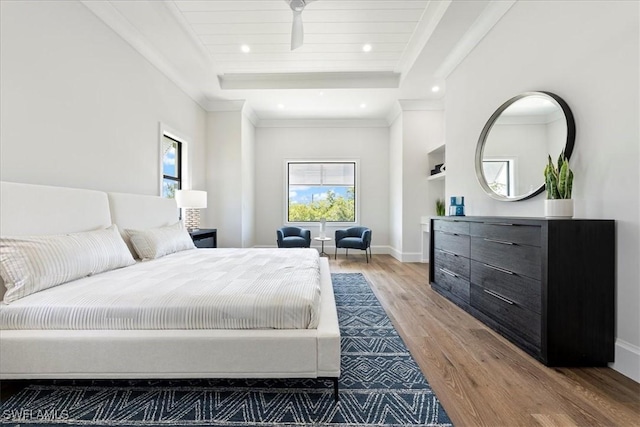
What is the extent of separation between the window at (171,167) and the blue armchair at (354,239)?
295 centimetres

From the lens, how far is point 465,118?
343cm

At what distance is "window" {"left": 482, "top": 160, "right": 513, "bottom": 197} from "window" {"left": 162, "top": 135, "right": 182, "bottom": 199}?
13.1 feet

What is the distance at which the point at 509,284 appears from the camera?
83.1 inches

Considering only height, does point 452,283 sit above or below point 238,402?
above

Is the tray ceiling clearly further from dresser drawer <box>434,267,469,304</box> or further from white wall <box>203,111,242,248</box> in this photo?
dresser drawer <box>434,267,469,304</box>

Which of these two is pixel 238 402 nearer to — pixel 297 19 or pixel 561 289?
pixel 561 289

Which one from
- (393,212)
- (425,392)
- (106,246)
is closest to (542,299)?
(425,392)

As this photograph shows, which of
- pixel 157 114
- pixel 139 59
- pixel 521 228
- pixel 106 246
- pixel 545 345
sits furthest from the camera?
pixel 157 114

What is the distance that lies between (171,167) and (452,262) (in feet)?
13.4

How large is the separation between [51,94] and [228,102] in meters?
3.25

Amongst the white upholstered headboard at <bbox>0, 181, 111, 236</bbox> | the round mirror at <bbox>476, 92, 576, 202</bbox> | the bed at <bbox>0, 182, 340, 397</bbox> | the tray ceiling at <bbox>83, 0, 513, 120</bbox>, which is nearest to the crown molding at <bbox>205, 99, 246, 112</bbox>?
the tray ceiling at <bbox>83, 0, 513, 120</bbox>

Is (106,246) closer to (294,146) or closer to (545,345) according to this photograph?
(545,345)

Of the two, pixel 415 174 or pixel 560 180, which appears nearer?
pixel 560 180

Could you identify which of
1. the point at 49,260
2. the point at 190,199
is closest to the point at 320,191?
the point at 190,199
